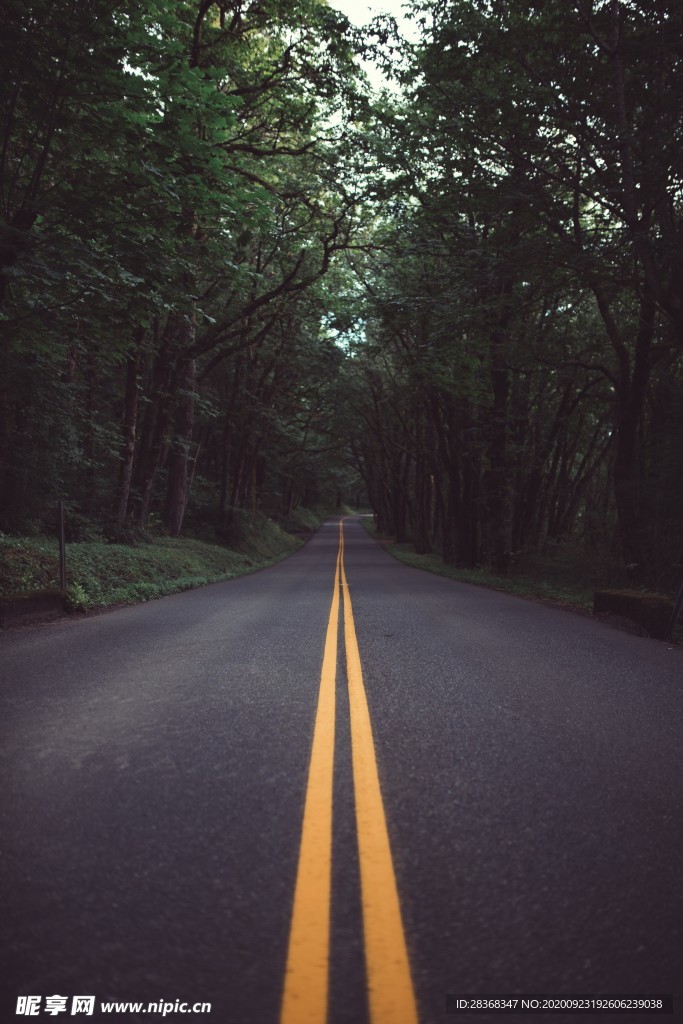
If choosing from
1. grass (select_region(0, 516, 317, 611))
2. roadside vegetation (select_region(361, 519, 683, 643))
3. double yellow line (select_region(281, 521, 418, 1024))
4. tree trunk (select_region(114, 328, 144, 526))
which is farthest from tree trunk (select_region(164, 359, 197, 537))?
double yellow line (select_region(281, 521, 418, 1024))

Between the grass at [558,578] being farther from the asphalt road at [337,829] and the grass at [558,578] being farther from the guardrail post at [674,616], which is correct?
the asphalt road at [337,829]

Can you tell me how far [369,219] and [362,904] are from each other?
59.6ft

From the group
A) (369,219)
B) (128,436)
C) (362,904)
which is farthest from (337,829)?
(369,219)

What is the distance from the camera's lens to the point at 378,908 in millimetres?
2258

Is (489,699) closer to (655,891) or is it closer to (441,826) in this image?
(441,826)

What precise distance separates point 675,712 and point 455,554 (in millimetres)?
19590

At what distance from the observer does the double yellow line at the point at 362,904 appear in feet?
6.03

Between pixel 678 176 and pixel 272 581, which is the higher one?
pixel 678 176

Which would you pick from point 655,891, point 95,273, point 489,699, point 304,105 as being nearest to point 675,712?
point 489,699

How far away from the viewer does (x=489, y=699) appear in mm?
4914

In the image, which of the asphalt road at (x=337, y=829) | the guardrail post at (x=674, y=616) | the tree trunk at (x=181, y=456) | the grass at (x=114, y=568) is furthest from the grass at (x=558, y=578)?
the tree trunk at (x=181, y=456)

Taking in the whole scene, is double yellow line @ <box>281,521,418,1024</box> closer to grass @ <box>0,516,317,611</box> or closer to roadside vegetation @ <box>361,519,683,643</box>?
Result: roadside vegetation @ <box>361,519,683,643</box>

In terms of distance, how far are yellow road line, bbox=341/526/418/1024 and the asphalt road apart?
1.1 inches

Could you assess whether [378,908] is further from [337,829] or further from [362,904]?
[337,829]
